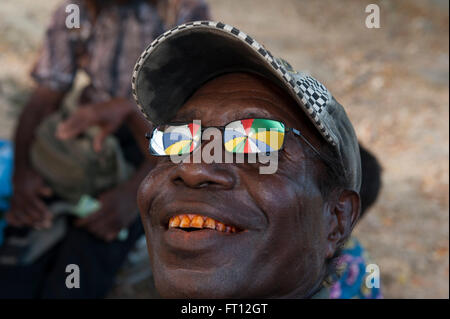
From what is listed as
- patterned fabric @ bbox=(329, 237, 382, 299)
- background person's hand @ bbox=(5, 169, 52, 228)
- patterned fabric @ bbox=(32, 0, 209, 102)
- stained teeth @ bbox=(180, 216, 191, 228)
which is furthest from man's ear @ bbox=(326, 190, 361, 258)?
background person's hand @ bbox=(5, 169, 52, 228)

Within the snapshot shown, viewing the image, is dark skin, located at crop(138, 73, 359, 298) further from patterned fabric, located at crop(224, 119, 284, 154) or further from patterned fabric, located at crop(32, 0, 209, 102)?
patterned fabric, located at crop(32, 0, 209, 102)

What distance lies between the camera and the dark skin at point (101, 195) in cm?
327

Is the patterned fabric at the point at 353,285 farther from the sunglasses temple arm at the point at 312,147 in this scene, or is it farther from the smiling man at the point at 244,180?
the sunglasses temple arm at the point at 312,147

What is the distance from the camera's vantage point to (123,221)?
3.41 meters

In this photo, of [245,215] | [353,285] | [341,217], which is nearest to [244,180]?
[245,215]

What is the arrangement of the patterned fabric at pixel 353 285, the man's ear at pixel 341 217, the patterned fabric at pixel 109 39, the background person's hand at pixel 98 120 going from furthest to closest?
the patterned fabric at pixel 109 39 → the background person's hand at pixel 98 120 → the patterned fabric at pixel 353 285 → the man's ear at pixel 341 217

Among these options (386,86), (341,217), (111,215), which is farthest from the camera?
(386,86)

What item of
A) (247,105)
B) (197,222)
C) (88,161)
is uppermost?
(88,161)

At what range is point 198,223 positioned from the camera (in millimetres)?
1640

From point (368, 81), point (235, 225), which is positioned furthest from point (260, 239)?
point (368, 81)

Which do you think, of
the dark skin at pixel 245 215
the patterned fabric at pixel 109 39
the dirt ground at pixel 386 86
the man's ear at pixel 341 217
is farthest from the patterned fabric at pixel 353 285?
the patterned fabric at pixel 109 39

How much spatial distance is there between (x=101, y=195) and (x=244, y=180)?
2.00 meters

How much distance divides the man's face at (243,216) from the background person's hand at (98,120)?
151 centimetres

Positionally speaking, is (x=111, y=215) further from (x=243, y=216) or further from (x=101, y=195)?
(x=243, y=216)
